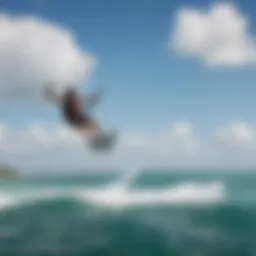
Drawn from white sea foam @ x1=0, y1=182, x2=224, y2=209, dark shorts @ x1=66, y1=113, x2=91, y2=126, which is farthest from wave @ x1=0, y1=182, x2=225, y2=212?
dark shorts @ x1=66, y1=113, x2=91, y2=126

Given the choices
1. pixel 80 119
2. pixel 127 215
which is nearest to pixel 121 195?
pixel 127 215

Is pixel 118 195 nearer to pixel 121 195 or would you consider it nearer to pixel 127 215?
pixel 121 195

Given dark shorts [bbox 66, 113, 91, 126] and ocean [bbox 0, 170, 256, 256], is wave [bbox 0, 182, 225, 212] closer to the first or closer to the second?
ocean [bbox 0, 170, 256, 256]

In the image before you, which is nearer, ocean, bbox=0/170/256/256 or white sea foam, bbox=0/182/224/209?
ocean, bbox=0/170/256/256

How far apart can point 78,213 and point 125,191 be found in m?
0.55

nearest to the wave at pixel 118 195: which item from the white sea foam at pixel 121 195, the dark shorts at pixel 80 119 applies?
the white sea foam at pixel 121 195

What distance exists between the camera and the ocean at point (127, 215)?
478cm

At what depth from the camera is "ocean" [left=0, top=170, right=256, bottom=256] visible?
15.7 ft

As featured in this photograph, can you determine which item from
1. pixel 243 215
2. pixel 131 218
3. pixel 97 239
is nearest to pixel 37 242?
pixel 97 239

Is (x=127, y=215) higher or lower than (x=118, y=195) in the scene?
lower

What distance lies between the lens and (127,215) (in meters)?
5.05

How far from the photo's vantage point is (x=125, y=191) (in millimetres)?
5324

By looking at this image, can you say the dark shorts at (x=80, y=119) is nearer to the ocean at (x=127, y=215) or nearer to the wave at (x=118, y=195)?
the ocean at (x=127, y=215)

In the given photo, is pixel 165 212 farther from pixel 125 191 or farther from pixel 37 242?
pixel 37 242
